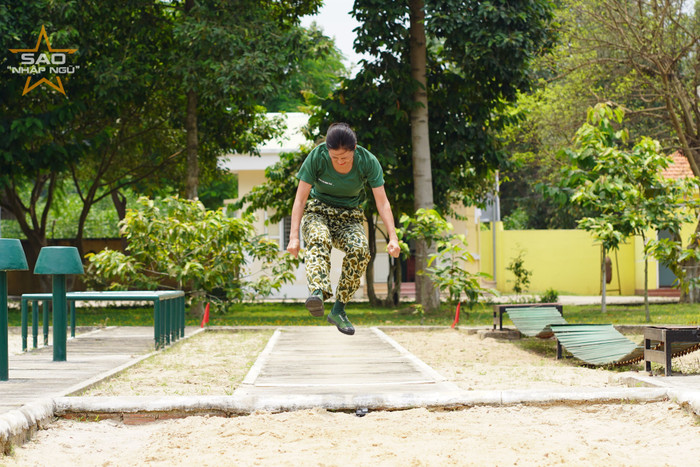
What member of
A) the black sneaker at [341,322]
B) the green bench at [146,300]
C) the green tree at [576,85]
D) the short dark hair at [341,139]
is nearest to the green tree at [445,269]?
the green tree at [576,85]

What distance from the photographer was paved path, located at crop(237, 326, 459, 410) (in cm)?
546

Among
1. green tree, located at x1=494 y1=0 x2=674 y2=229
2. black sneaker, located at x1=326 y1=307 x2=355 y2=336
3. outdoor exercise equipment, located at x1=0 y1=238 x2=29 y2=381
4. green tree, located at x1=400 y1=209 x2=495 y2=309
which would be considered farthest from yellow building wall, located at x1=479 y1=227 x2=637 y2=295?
outdoor exercise equipment, located at x1=0 y1=238 x2=29 y2=381

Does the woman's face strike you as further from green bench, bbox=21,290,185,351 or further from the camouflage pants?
green bench, bbox=21,290,185,351

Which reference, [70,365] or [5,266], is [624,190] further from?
[5,266]

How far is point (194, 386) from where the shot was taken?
265 inches

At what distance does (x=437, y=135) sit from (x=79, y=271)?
11.9 meters

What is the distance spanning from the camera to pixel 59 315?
806cm

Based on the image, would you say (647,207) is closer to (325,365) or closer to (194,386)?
(325,365)

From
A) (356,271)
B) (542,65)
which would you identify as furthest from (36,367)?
(542,65)

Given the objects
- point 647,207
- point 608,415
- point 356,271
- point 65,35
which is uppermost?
point 65,35

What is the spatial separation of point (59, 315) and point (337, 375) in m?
3.02

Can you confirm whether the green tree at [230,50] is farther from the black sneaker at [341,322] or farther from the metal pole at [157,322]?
the black sneaker at [341,322]

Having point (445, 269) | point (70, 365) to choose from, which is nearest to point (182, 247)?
point (445, 269)

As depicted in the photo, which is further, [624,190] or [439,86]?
[439,86]
